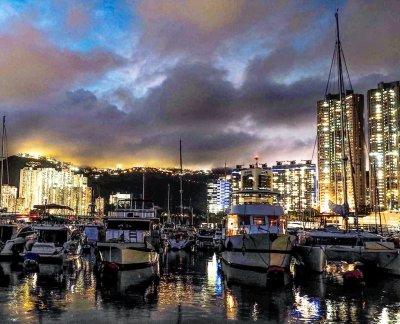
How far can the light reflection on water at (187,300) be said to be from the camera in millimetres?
17672

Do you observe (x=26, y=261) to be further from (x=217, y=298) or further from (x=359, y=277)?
(x=359, y=277)

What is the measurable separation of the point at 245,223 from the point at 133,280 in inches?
394

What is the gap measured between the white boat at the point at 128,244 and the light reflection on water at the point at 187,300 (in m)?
1.26

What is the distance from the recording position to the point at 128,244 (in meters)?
31.8

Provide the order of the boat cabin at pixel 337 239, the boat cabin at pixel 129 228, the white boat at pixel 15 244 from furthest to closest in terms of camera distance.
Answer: the boat cabin at pixel 337 239, the white boat at pixel 15 244, the boat cabin at pixel 129 228

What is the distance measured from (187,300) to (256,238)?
8830 millimetres

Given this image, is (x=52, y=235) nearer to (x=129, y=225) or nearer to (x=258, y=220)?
(x=129, y=225)

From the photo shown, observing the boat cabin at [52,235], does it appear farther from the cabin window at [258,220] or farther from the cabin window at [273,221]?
the cabin window at [273,221]

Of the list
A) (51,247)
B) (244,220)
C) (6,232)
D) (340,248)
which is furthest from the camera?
(6,232)

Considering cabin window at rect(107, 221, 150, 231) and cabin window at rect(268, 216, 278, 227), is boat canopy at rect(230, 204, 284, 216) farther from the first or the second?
cabin window at rect(107, 221, 150, 231)

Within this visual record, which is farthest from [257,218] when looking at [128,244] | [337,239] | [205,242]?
[205,242]

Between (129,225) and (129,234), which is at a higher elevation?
(129,225)

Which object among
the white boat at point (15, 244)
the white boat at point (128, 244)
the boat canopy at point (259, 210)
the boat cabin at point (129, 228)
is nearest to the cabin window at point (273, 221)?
the boat canopy at point (259, 210)

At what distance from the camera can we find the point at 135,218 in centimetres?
3531
